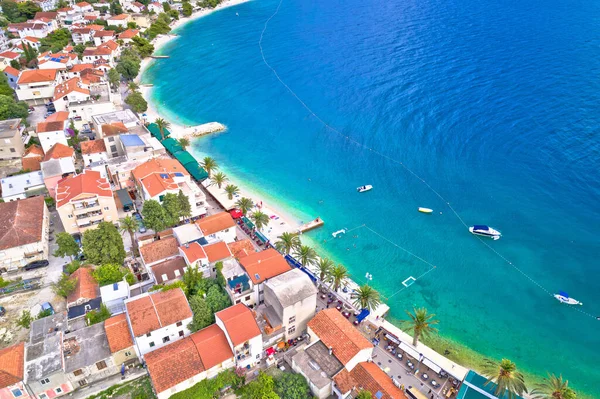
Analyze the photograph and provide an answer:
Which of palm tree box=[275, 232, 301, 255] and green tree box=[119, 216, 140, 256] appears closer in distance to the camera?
green tree box=[119, 216, 140, 256]

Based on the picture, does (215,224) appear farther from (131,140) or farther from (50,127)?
(50,127)

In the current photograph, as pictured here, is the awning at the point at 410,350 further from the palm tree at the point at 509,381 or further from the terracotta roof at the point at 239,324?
the terracotta roof at the point at 239,324

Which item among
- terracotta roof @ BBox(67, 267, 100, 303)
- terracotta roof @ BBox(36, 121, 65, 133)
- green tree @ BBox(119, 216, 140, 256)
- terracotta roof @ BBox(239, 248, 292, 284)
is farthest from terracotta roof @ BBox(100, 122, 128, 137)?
terracotta roof @ BBox(239, 248, 292, 284)

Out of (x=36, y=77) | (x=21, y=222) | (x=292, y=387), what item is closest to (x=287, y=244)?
(x=292, y=387)

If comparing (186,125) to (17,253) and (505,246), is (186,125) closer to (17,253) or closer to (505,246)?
(17,253)

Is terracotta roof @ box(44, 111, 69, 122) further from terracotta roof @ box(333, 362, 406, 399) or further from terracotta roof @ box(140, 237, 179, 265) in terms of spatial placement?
terracotta roof @ box(333, 362, 406, 399)
